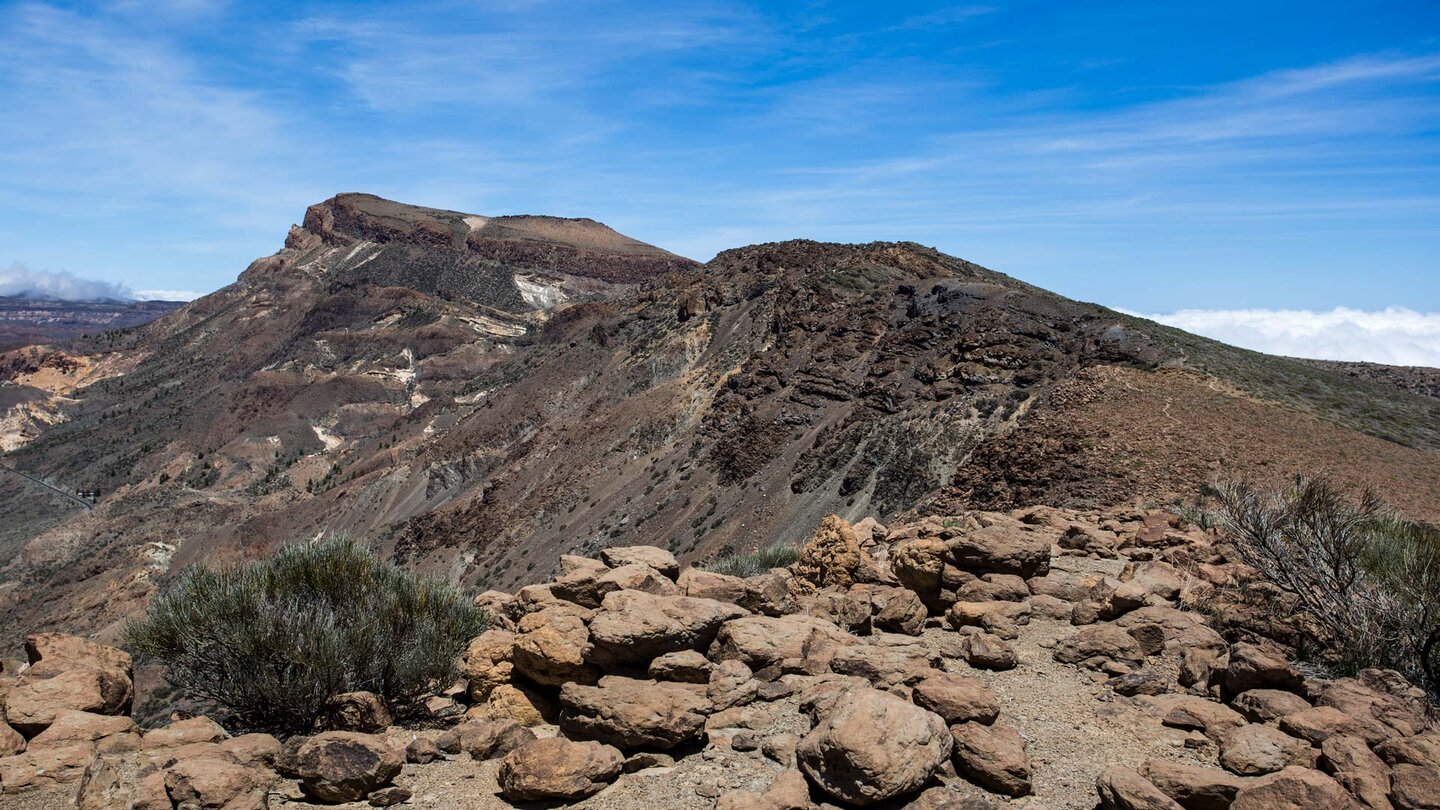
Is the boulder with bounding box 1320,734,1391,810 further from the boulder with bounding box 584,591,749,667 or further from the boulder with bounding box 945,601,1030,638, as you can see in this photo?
the boulder with bounding box 584,591,749,667

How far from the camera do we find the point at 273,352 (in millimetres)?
104188

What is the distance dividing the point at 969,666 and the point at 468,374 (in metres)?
89.7

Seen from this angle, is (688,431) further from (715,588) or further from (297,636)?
(297,636)

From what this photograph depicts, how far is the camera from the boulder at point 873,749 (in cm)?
557

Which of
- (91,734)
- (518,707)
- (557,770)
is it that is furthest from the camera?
(518,707)

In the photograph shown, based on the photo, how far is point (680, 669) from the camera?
734cm

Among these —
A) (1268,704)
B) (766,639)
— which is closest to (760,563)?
(766,639)

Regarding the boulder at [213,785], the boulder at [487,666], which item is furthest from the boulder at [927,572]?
the boulder at [213,785]

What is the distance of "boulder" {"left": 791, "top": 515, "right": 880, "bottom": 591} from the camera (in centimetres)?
1100

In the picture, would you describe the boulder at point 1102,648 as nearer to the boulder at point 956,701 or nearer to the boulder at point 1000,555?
the boulder at point 1000,555

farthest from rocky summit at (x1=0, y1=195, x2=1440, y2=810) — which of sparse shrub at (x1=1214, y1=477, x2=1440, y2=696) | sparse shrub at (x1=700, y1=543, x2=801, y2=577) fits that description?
sparse shrub at (x1=1214, y1=477, x2=1440, y2=696)

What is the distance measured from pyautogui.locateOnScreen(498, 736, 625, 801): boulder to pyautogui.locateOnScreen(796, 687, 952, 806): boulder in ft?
4.74

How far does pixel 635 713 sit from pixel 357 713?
9.06 ft

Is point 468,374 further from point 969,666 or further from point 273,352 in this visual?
point 969,666
